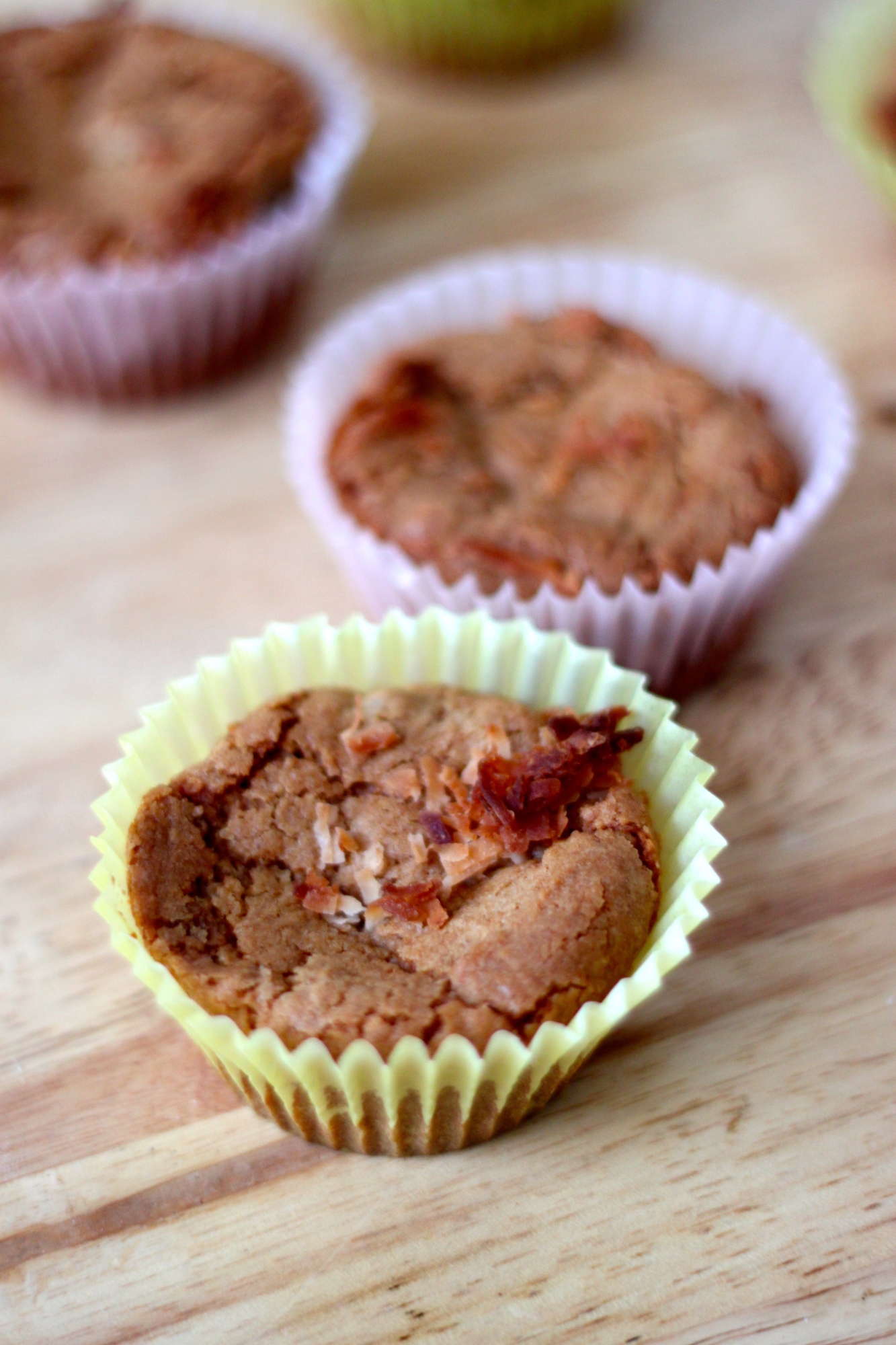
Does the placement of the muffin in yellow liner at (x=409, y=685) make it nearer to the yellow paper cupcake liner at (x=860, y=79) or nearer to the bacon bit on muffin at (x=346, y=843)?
the bacon bit on muffin at (x=346, y=843)

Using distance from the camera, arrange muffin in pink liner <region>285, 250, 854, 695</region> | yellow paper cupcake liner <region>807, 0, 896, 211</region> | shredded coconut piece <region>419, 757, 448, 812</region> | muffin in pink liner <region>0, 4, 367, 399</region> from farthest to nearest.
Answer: yellow paper cupcake liner <region>807, 0, 896, 211</region> < muffin in pink liner <region>0, 4, 367, 399</region> < muffin in pink liner <region>285, 250, 854, 695</region> < shredded coconut piece <region>419, 757, 448, 812</region>

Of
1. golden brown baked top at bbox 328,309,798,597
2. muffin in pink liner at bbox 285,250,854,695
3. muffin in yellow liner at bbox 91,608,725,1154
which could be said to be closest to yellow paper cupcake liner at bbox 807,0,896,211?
muffin in pink liner at bbox 285,250,854,695

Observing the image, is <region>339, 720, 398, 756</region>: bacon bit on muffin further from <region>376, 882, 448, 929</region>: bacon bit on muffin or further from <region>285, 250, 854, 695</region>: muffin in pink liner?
<region>285, 250, 854, 695</region>: muffin in pink liner

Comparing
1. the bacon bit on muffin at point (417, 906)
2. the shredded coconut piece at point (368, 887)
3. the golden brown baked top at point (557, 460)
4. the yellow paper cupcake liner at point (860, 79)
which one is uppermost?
the yellow paper cupcake liner at point (860, 79)

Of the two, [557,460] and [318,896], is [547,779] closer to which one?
[318,896]

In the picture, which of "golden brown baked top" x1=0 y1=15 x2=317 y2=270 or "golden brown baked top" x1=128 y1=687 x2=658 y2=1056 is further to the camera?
"golden brown baked top" x1=0 y1=15 x2=317 y2=270

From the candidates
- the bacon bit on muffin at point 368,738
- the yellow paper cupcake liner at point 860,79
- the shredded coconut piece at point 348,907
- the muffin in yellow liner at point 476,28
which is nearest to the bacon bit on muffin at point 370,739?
the bacon bit on muffin at point 368,738
